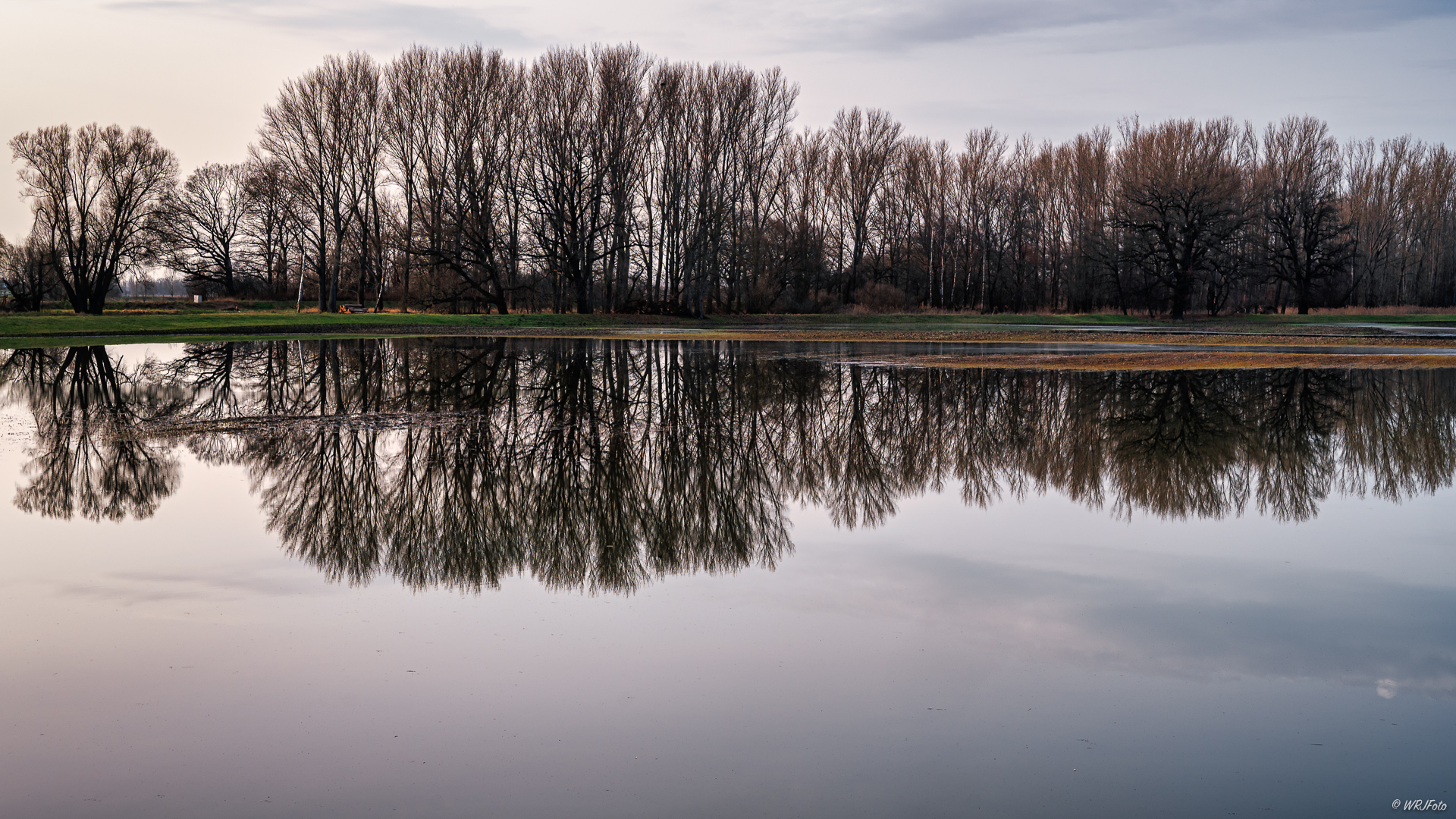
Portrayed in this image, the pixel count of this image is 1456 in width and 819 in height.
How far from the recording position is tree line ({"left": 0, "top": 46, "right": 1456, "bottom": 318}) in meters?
52.9

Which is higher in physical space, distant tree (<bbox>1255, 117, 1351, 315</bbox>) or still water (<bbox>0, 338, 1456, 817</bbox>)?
distant tree (<bbox>1255, 117, 1351, 315</bbox>)

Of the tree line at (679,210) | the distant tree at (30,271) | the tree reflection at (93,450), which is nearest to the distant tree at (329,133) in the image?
the tree line at (679,210)

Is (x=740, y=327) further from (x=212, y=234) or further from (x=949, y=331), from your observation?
(x=212, y=234)

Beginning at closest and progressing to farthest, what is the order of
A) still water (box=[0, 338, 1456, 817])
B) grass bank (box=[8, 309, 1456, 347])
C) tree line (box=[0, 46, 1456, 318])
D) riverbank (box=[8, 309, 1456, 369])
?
still water (box=[0, 338, 1456, 817]) < riverbank (box=[8, 309, 1456, 369]) < grass bank (box=[8, 309, 1456, 347]) < tree line (box=[0, 46, 1456, 318])

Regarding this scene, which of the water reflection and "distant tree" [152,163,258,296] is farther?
"distant tree" [152,163,258,296]

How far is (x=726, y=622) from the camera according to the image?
616 cm

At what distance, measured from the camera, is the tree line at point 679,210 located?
52.9m

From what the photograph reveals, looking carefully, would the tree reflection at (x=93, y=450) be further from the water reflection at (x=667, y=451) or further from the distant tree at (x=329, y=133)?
the distant tree at (x=329, y=133)

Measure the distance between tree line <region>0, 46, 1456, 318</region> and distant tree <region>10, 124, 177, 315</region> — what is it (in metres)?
0.14

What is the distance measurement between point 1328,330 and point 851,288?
3027 centimetres

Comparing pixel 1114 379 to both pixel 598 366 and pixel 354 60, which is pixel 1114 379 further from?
pixel 354 60

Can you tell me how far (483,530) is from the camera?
27.4 feet

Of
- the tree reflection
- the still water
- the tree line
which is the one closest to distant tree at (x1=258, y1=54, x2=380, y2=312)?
the tree line

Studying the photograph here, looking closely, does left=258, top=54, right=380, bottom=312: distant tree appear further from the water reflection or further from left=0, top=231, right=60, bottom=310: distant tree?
the water reflection
